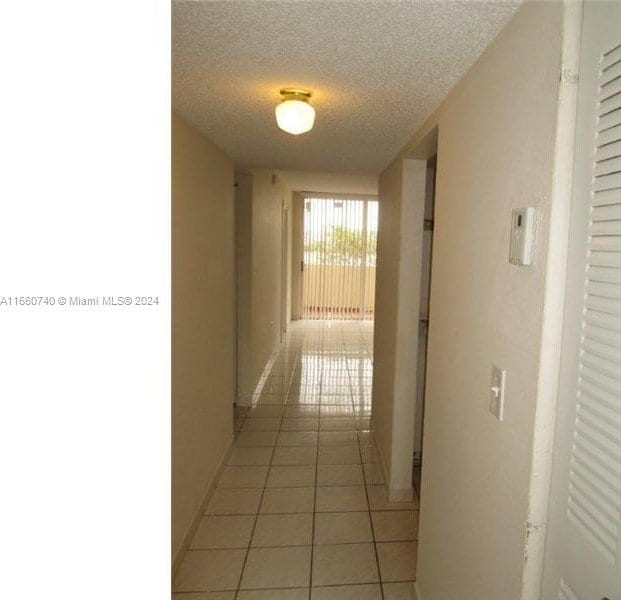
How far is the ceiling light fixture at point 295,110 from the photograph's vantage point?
159 cm

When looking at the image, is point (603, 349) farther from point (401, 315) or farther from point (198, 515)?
point (198, 515)

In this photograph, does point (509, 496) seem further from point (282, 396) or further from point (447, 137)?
point (282, 396)

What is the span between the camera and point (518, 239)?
97 centimetres

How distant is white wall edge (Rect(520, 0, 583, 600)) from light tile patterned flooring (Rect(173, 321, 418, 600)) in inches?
50.1

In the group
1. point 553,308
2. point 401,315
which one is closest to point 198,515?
point 401,315

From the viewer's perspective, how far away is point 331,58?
1321 mm

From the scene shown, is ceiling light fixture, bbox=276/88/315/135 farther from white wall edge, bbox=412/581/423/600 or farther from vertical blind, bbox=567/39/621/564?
white wall edge, bbox=412/581/423/600

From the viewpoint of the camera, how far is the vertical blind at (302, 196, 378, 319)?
833cm

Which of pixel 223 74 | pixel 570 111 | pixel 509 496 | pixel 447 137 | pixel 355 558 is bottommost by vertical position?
pixel 355 558

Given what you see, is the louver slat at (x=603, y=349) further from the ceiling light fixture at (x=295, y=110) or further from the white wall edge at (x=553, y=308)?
the ceiling light fixture at (x=295, y=110)

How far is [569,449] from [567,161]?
60 centimetres

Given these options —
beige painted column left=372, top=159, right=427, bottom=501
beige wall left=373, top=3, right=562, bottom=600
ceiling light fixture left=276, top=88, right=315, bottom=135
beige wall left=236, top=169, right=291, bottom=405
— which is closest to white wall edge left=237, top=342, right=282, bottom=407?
beige wall left=236, top=169, right=291, bottom=405

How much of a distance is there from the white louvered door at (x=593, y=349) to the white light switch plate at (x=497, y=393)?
0.18m
